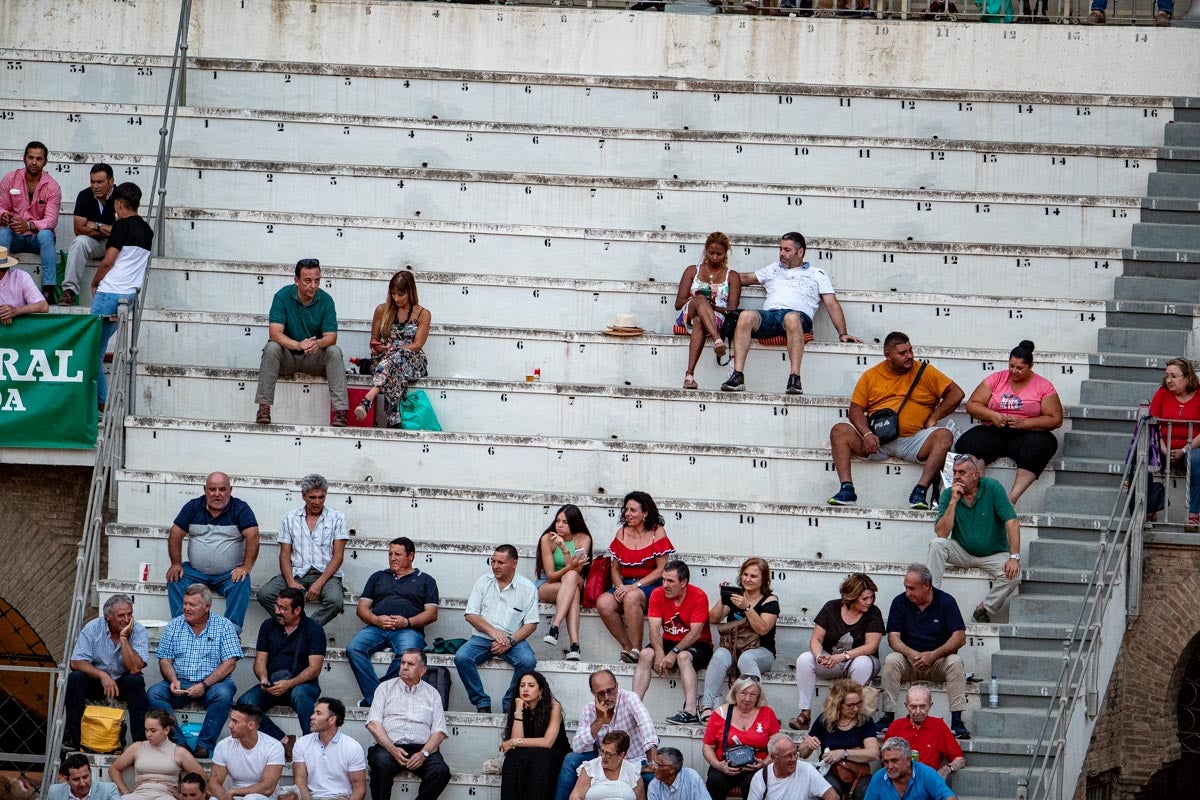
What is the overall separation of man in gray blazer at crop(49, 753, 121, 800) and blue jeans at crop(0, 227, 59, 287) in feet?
16.3

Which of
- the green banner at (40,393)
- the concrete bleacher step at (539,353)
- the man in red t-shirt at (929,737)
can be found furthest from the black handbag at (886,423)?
the green banner at (40,393)

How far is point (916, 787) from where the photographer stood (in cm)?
1211

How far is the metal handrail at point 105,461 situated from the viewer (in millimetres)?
13164

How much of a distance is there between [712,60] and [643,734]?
814cm

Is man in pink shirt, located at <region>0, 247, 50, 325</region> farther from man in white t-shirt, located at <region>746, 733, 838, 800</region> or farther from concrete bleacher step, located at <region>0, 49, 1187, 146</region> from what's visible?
man in white t-shirt, located at <region>746, 733, 838, 800</region>

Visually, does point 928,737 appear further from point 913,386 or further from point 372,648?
point 372,648

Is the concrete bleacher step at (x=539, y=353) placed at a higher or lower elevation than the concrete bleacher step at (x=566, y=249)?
lower

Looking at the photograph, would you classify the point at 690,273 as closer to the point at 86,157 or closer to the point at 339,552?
the point at 339,552

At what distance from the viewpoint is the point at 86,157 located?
1725cm

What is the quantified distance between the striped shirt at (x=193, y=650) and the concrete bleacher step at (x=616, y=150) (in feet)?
18.7

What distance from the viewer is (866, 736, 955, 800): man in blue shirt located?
39.3 feet

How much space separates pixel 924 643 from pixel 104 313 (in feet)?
22.5

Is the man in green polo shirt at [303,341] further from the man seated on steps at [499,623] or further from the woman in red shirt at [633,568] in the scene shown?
the woman in red shirt at [633,568]

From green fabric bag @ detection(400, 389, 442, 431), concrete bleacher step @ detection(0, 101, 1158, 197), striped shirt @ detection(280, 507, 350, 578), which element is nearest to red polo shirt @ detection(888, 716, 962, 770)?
striped shirt @ detection(280, 507, 350, 578)
